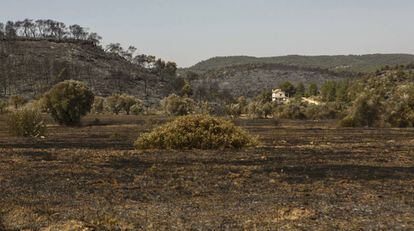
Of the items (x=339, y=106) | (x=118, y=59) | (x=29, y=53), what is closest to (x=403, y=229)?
(x=339, y=106)

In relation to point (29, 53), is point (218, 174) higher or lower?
lower

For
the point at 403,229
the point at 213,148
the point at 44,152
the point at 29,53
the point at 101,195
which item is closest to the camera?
the point at 403,229

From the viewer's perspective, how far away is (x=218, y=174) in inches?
628

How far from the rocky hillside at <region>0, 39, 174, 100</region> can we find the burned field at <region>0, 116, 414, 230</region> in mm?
100325

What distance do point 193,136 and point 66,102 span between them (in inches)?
1145

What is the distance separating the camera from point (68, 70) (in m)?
137

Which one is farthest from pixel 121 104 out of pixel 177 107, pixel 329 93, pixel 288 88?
pixel 288 88

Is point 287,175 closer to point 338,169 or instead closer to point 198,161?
point 338,169

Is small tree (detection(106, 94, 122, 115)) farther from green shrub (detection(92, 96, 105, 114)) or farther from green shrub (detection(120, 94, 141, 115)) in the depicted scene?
green shrub (detection(92, 96, 105, 114))

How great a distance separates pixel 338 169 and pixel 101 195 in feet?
26.2

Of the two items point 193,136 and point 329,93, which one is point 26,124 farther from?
point 329,93

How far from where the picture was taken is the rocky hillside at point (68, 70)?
12675 centimetres

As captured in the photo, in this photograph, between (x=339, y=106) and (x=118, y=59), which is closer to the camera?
(x=339, y=106)

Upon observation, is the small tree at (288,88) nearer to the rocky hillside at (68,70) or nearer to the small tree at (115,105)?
the rocky hillside at (68,70)
